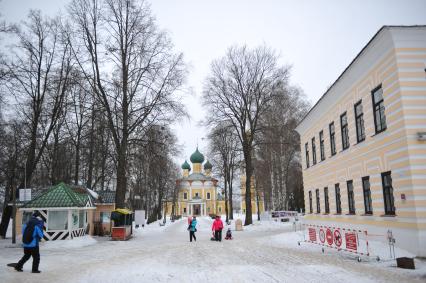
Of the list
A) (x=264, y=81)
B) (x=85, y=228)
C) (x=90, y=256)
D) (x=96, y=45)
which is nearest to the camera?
(x=90, y=256)

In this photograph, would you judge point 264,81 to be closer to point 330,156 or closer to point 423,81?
point 330,156

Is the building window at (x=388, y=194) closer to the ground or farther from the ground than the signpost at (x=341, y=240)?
farther from the ground

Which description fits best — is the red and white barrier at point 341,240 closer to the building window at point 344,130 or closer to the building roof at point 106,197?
the building window at point 344,130

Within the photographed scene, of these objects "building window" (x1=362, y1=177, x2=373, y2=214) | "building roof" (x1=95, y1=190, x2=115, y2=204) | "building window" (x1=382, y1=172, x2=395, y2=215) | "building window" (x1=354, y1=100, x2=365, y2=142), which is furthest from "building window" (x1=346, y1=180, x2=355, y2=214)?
"building roof" (x1=95, y1=190, x2=115, y2=204)

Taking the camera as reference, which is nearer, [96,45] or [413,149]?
[413,149]

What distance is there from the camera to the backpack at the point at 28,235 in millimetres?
11095

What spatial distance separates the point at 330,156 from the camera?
22.0 meters

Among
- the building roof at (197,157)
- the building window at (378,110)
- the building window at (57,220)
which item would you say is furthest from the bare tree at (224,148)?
the building roof at (197,157)

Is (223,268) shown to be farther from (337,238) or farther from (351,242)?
(337,238)

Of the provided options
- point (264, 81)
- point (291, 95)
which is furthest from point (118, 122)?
point (291, 95)

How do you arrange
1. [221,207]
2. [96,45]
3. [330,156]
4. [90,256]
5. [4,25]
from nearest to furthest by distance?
[90,256] → [4,25] → [330,156] → [96,45] → [221,207]

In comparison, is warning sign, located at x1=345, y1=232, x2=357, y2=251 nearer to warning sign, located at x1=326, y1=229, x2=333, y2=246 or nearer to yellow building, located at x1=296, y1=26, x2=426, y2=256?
warning sign, located at x1=326, y1=229, x2=333, y2=246

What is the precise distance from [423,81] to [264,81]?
21.7m

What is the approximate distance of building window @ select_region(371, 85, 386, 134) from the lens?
14.9m
